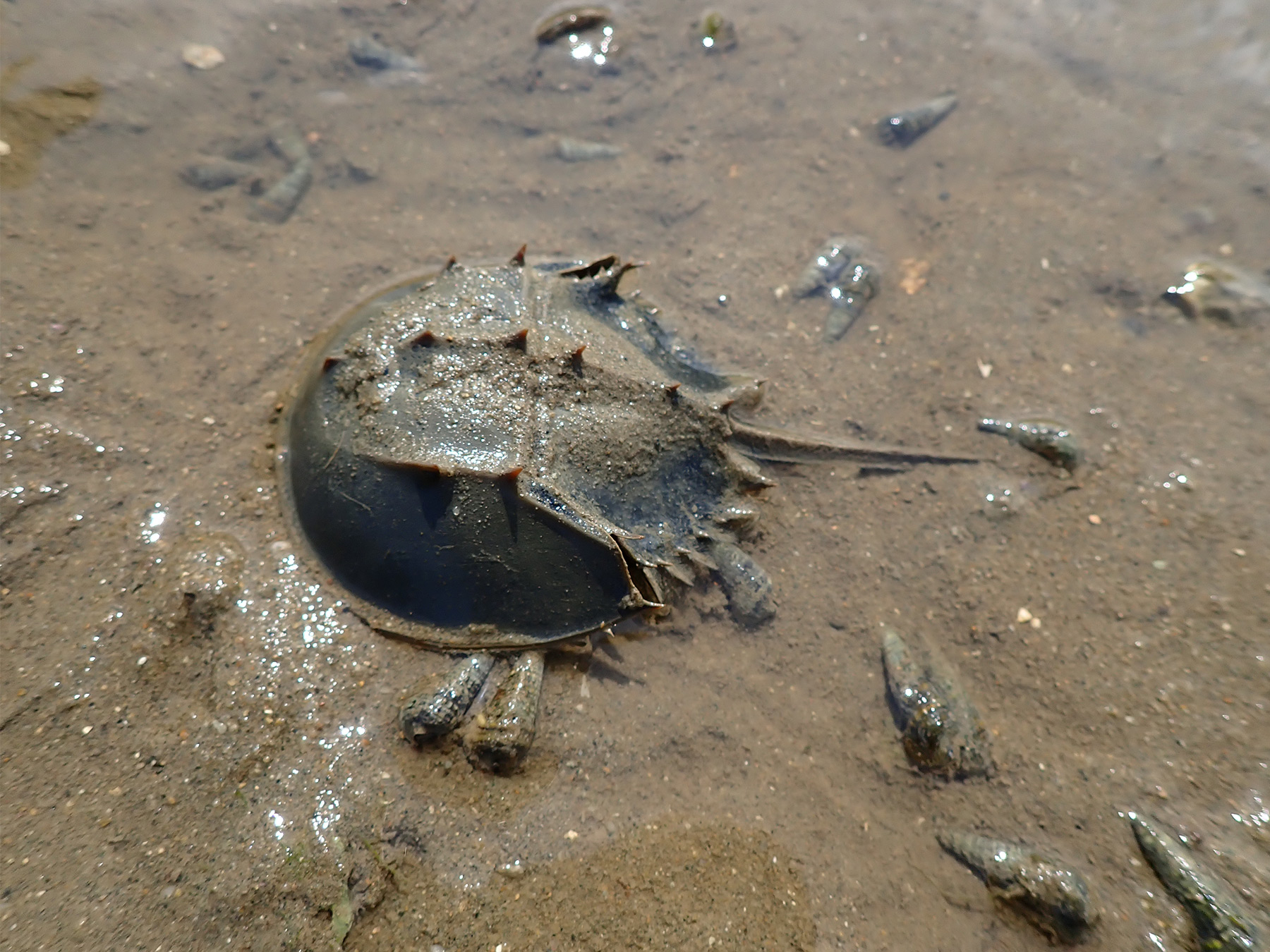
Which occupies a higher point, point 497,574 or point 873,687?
point 497,574

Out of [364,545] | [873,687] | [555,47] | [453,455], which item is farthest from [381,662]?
[555,47]

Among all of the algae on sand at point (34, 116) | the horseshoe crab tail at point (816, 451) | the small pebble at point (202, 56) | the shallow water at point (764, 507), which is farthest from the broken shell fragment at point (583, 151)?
the algae on sand at point (34, 116)

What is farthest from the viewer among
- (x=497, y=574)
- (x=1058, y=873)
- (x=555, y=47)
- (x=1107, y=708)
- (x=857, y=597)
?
(x=555, y=47)

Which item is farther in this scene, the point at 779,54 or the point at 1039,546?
the point at 779,54

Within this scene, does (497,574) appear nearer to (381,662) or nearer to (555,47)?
(381,662)

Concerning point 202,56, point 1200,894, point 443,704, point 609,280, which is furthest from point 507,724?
point 202,56

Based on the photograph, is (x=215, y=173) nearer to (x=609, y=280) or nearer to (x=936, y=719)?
(x=609, y=280)

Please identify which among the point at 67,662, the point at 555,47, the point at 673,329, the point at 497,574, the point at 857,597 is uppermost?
the point at 555,47

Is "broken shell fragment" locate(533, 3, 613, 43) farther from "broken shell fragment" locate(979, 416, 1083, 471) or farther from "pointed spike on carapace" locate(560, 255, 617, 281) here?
"broken shell fragment" locate(979, 416, 1083, 471)
